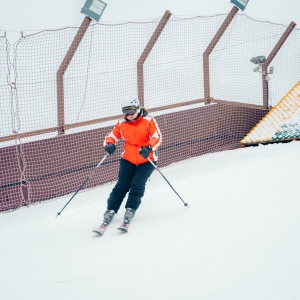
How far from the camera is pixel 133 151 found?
466 cm

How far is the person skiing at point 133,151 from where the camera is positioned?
4488 mm

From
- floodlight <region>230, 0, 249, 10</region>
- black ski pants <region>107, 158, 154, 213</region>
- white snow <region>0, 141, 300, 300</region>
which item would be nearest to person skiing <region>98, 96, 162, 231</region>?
black ski pants <region>107, 158, 154, 213</region>

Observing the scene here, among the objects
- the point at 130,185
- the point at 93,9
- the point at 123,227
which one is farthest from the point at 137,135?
the point at 93,9

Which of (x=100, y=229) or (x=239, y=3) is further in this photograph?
(x=239, y=3)

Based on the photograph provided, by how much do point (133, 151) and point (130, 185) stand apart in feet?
1.24

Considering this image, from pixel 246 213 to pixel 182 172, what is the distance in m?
2.41

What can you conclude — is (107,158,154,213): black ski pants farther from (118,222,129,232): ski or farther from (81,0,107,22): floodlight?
(81,0,107,22): floodlight

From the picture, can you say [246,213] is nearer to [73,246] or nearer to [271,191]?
[271,191]

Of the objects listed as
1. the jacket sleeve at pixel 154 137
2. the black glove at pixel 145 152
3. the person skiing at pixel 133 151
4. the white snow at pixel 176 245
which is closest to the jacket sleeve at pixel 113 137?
the person skiing at pixel 133 151

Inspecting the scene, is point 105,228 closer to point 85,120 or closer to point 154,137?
point 154,137

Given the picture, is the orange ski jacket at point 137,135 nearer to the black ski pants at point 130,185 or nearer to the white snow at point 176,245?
the black ski pants at point 130,185

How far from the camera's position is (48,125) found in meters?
6.75

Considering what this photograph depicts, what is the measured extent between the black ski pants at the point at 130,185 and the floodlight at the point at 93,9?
2593mm

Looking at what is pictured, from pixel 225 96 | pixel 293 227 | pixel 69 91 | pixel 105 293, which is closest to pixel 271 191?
pixel 293 227
